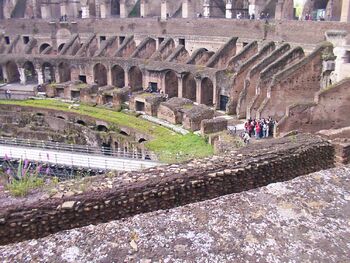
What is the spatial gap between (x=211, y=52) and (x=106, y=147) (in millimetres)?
10650

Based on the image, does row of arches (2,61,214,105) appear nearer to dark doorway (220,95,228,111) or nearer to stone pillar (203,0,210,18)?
dark doorway (220,95,228,111)

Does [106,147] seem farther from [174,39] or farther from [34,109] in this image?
[174,39]

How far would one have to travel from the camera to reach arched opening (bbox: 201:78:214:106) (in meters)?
24.2

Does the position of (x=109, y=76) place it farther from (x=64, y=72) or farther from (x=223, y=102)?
(x=223, y=102)

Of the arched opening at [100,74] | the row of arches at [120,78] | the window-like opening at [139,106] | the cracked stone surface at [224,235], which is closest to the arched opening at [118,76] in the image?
the row of arches at [120,78]

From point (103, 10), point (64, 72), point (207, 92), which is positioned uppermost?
point (103, 10)

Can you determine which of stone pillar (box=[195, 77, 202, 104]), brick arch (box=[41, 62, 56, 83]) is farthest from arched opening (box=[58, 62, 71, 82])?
stone pillar (box=[195, 77, 202, 104])

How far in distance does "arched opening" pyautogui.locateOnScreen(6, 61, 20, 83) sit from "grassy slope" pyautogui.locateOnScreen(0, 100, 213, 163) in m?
6.32

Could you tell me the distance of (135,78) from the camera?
28.2 m

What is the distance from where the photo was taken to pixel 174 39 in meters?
29.6

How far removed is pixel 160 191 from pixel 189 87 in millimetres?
18933

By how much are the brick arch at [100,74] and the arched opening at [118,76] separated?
36.8 inches

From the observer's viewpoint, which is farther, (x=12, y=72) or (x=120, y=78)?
(x=12, y=72)

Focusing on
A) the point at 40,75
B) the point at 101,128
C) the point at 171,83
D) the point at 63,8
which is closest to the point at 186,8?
the point at 171,83
